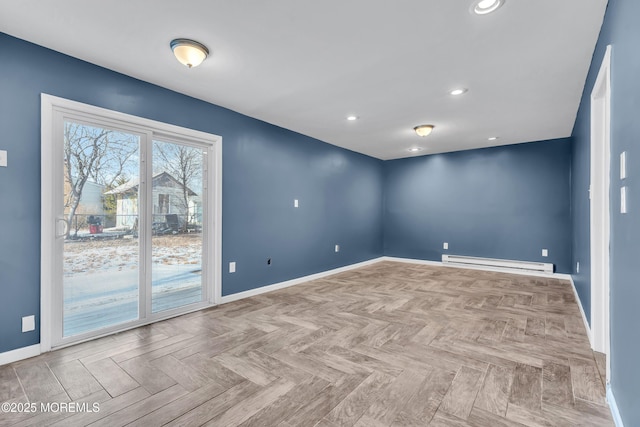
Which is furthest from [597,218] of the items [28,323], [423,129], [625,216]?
[28,323]

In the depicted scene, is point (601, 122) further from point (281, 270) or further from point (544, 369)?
point (281, 270)

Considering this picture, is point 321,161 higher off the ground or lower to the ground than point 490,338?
higher

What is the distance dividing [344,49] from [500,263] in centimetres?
506

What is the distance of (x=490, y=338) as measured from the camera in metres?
2.70

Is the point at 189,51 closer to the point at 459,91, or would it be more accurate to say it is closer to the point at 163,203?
the point at 163,203

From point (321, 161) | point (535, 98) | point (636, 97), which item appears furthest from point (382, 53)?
point (321, 161)

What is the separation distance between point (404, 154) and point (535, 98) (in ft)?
10.6

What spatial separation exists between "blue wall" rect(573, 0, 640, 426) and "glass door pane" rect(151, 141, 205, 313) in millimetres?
3549

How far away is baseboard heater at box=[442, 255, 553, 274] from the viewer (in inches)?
209

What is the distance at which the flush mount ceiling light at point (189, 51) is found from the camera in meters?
→ 2.32

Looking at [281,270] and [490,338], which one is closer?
[490,338]

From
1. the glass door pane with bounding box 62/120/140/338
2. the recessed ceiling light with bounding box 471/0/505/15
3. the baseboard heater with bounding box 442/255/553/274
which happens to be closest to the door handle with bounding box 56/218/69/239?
the glass door pane with bounding box 62/120/140/338

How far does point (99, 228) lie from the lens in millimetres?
2777

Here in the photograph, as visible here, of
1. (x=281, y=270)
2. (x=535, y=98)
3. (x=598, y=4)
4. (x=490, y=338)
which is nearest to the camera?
(x=598, y=4)
